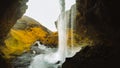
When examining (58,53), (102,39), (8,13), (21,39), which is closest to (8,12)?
(8,13)

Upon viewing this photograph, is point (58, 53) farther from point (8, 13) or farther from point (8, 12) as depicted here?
point (8, 12)

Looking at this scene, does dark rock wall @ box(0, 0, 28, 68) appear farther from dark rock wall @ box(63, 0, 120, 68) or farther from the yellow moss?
the yellow moss

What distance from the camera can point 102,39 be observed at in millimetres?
16453

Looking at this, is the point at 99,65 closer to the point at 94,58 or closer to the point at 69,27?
the point at 94,58

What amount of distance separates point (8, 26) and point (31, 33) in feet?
37.7

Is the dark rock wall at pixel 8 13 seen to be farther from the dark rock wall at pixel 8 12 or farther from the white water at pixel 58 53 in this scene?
the white water at pixel 58 53

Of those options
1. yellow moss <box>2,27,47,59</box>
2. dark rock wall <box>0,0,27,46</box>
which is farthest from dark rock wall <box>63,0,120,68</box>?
yellow moss <box>2,27,47,59</box>

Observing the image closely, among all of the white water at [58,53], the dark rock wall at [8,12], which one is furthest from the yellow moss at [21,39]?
the dark rock wall at [8,12]

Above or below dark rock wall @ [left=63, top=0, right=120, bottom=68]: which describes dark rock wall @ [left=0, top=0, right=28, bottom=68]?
above

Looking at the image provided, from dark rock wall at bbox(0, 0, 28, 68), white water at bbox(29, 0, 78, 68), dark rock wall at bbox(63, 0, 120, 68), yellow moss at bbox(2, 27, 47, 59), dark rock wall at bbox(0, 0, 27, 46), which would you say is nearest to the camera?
dark rock wall at bbox(63, 0, 120, 68)

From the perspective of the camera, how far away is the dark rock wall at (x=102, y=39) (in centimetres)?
1330

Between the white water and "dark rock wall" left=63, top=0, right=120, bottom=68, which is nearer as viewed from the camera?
"dark rock wall" left=63, top=0, right=120, bottom=68

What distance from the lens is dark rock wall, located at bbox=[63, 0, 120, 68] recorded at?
13.3m

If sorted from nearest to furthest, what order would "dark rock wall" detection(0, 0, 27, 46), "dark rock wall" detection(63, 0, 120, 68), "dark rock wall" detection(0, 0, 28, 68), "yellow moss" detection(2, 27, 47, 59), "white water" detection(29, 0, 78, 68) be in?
"dark rock wall" detection(63, 0, 120, 68), "dark rock wall" detection(0, 0, 28, 68), "dark rock wall" detection(0, 0, 27, 46), "white water" detection(29, 0, 78, 68), "yellow moss" detection(2, 27, 47, 59)
